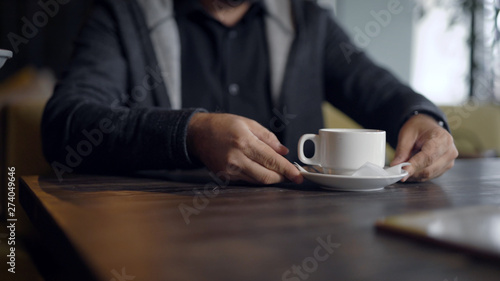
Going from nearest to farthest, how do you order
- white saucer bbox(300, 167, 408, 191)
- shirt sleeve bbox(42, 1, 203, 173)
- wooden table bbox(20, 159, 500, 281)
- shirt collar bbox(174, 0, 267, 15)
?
wooden table bbox(20, 159, 500, 281) → white saucer bbox(300, 167, 408, 191) → shirt sleeve bbox(42, 1, 203, 173) → shirt collar bbox(174, 0, 267, 15)

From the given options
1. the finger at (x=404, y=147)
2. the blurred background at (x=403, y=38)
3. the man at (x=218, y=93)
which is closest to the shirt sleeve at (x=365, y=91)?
the man at (x=218, y=93)

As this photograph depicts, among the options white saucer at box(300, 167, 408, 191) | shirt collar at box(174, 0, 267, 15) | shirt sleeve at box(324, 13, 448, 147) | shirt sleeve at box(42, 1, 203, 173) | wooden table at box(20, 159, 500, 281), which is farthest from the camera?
shirt collar at box(174, 0, 267, 15)

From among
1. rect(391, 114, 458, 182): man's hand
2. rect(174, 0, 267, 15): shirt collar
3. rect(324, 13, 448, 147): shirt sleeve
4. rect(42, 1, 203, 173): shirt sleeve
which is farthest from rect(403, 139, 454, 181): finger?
rect(174, 0, 267, 15): shirt collar

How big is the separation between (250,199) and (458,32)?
3.73 meters

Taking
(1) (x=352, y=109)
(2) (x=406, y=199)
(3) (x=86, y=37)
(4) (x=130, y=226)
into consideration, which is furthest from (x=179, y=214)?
(1) (x=352, y=109)

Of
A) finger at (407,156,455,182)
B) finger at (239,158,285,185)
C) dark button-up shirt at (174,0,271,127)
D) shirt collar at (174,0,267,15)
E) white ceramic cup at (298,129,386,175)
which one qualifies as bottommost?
finger at (407,156,455,182)

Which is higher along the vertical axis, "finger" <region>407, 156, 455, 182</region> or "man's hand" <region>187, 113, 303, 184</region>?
"man's hand" <region>187, 113, 303, 184</region>

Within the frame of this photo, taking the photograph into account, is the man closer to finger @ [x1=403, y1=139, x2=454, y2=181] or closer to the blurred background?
finger @ [x1=403, y1=139, x2=454, y2=181]

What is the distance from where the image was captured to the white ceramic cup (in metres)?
0.66

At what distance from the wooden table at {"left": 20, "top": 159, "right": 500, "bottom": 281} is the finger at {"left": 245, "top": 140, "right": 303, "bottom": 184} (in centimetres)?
2

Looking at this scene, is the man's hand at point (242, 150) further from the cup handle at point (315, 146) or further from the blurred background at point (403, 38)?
the blurred background at point (403, 38)

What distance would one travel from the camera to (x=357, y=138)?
26.0 inches

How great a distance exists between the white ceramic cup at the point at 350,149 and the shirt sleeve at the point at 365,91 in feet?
0.90

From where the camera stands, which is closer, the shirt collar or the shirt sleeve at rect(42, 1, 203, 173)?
the shirt sleeve at rect(42, 1, 203, 173)
